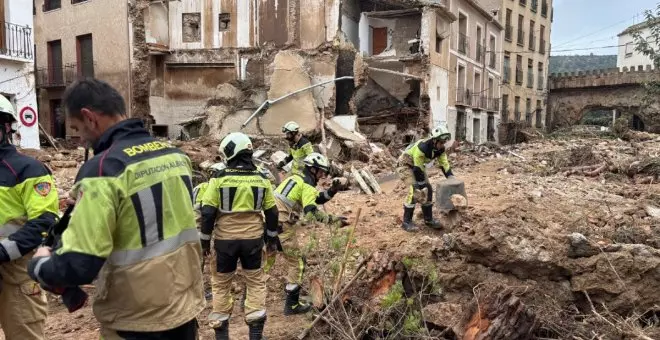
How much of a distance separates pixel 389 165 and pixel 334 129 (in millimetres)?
3135

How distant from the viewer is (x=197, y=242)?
238 centimetres

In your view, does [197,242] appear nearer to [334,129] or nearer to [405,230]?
[405,230]

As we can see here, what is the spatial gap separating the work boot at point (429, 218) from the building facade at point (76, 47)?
15.7 meters

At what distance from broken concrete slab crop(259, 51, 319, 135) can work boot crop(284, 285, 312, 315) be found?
564 inches

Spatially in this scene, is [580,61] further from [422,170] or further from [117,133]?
[117,133]

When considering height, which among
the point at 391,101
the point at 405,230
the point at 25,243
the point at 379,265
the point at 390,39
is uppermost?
the point at 390,39

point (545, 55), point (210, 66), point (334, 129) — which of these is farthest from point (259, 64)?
point (545, 55)

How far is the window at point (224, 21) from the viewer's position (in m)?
21.2

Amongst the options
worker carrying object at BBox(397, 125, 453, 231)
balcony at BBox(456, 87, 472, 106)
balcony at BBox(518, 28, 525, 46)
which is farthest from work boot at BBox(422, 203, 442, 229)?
balcony at BBox(518, 28, 525, 46)

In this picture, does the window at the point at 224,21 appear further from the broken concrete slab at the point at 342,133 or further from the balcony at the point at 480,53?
the balcony at the point at 480,53

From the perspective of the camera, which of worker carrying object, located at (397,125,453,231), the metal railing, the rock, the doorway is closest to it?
the rock

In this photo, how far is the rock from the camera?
432 centimetres

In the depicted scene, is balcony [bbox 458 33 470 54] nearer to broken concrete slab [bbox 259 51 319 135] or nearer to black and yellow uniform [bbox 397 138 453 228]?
broken concrete slab [bbox 259 51 319 135]

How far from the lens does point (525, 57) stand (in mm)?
40438
